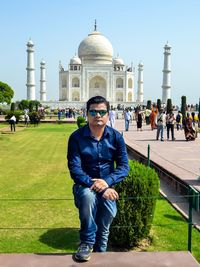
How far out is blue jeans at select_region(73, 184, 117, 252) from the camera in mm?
2643

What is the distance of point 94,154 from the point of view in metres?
2.75

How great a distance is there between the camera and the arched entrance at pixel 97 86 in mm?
60981

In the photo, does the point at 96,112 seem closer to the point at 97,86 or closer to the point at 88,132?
the point at 88,132

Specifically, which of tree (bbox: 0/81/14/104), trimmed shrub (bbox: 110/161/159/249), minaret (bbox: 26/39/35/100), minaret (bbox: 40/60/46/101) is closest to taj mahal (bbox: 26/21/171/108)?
minaret (bbox: 40/60/46/101)

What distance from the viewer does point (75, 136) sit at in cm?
278

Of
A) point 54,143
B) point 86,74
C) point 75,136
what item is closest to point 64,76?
point 86,74

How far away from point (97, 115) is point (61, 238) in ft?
5.52

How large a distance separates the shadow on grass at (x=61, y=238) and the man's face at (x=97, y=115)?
147cm

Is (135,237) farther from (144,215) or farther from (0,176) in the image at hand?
(0,176)

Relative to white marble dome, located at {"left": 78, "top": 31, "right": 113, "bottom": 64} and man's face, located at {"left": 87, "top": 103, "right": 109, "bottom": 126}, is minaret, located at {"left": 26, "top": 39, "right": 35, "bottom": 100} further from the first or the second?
man's face, located at {"left": 87, "top": 103, "right": 109, "bottom": 126}

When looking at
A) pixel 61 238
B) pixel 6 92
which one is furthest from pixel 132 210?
pixel 6 92

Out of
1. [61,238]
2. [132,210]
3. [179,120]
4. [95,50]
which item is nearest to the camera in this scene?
[132,210]

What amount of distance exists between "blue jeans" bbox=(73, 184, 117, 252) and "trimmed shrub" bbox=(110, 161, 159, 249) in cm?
87

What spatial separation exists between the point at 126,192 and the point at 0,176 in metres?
4.02
